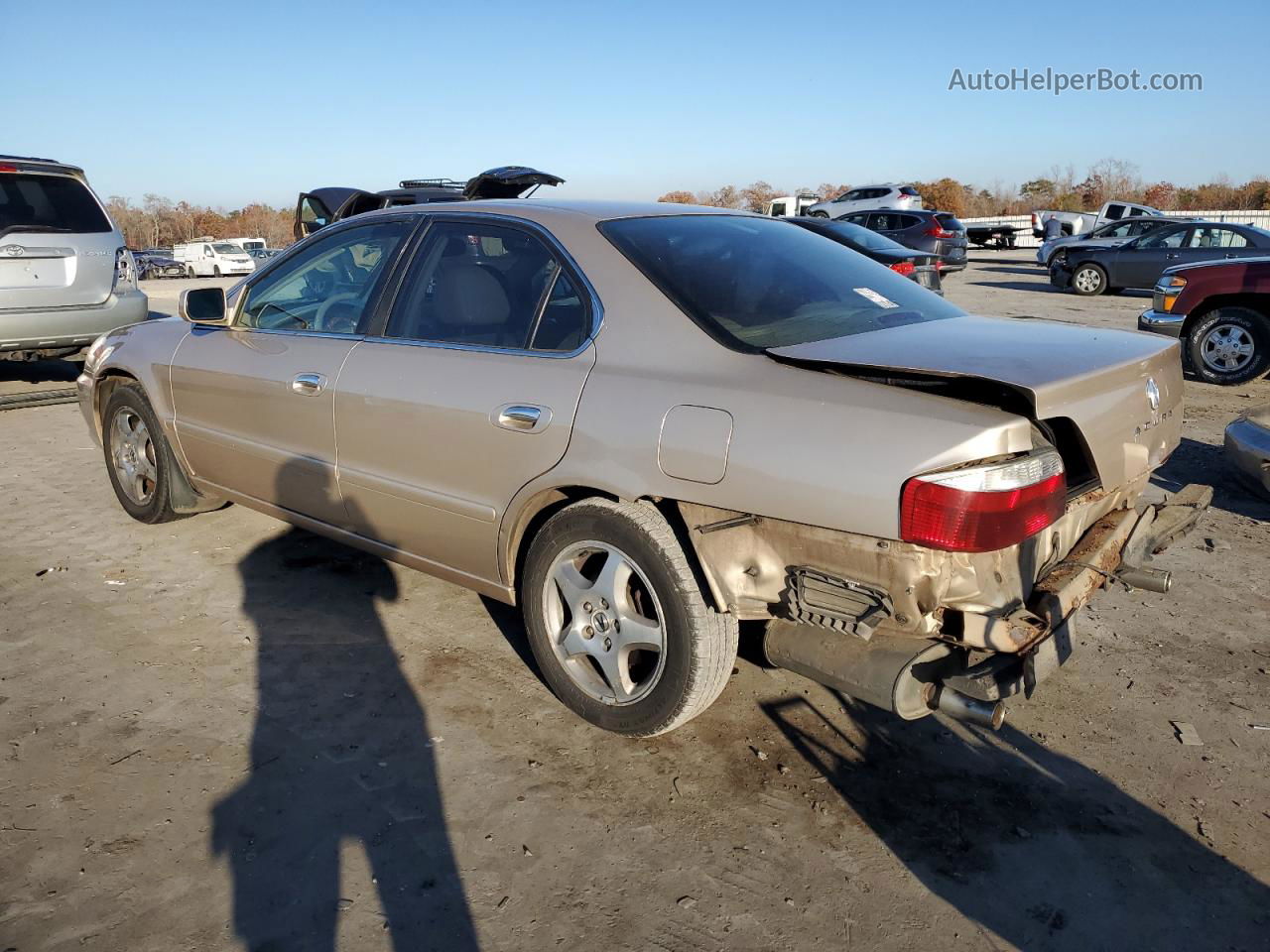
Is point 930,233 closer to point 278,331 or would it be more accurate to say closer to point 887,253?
point 887,253

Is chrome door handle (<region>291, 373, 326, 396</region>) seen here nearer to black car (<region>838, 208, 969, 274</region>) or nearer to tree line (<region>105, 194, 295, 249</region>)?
black car (<region>838, 208, 969, 274</region>)

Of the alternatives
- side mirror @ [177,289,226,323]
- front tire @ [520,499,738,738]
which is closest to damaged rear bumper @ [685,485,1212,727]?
front tire @ [520,499,738,738]

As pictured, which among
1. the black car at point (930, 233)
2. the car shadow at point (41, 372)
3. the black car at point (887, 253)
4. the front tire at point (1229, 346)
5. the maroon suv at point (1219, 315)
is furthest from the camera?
the black car at point (930, 233)

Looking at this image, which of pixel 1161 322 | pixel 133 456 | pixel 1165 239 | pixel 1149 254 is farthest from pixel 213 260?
pixel 1161 322

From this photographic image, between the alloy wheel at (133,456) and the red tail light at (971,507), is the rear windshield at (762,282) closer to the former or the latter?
the red tail light at (971,507)

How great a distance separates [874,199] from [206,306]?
29893 millimetres

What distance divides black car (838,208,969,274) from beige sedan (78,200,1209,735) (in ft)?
64.1

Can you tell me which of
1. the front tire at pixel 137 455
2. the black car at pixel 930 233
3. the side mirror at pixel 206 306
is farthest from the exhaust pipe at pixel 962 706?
the black car at pixel 930 233

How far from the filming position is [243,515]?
538 centimetres

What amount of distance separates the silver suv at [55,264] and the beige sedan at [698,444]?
4.81 m

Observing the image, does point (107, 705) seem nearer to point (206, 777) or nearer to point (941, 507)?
point (206, 777)

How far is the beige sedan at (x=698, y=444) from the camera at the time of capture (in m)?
2.42

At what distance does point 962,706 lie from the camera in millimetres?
2514

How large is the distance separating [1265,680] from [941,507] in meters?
2.00
